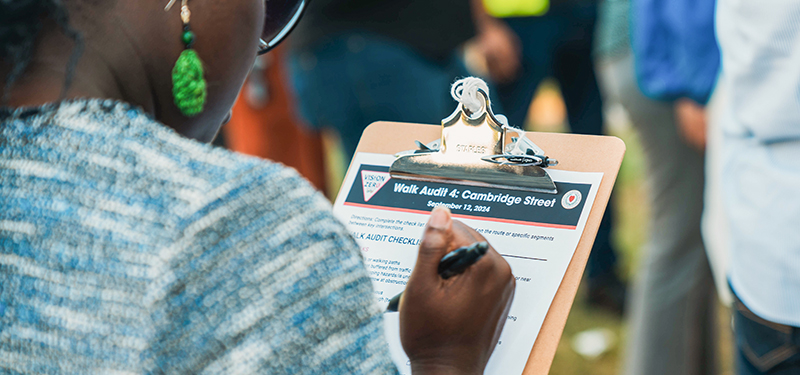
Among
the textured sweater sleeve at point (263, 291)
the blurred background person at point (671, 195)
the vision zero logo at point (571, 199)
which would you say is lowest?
the blurred background person at point (671, 195)

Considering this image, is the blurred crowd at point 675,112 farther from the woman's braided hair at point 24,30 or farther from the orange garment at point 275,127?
the woman's braided hair at point 24,30

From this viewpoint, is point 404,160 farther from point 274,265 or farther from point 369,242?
point 274,265

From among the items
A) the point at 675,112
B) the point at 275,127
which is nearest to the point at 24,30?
the point at 675,112

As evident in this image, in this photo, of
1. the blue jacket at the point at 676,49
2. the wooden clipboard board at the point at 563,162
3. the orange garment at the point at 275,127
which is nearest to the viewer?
the wooden clipboard board at the point at 563,162

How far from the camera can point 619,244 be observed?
10.6ft

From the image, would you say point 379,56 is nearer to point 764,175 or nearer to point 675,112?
point 675,112

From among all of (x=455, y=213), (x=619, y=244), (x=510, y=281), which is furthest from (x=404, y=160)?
(x=619, y=244)

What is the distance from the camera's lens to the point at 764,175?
107 centimetres

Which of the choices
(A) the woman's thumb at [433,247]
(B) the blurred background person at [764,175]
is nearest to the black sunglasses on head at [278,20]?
(A) the woman's thumb at [433,247]

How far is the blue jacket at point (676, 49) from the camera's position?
1.63 meters

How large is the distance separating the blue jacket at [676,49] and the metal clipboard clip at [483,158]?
90cm

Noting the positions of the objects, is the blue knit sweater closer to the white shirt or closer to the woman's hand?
the woman's hand

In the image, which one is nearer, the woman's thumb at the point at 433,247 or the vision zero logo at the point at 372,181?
the woman's thumb at the point at 433,247

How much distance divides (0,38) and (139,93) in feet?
0.48
